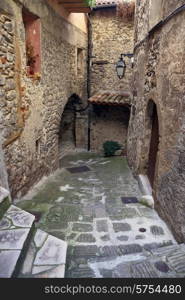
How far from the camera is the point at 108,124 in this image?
9.88m

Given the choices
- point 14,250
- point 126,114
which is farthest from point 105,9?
point 14,250

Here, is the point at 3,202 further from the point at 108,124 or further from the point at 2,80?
the point at 108,124

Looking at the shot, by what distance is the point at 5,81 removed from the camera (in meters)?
3.64

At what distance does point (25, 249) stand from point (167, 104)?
111 inches

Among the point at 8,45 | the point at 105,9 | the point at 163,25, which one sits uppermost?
the point at 105,9

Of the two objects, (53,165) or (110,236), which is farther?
(53,165)

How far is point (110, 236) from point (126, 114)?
269 inches

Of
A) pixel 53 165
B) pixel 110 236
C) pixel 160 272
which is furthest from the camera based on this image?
pixel 53 165

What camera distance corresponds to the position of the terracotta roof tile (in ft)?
28.3

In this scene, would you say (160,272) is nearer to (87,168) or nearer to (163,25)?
(163,25)

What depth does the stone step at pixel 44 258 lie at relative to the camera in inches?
82.3

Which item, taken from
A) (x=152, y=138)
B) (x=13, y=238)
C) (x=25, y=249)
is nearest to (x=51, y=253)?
(x=25, y=249)

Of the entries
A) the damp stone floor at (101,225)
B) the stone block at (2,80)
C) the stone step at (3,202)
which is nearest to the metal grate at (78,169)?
the damp stone floor at (101,225)

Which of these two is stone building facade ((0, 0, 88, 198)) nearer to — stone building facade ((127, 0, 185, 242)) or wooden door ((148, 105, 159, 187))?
stone building facade ((127, 0, 185, 242))
